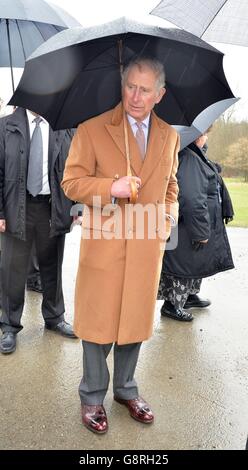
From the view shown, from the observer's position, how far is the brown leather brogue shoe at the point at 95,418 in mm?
2611

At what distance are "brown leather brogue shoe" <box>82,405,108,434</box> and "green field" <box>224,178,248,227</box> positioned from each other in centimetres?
799

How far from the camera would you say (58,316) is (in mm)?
3865

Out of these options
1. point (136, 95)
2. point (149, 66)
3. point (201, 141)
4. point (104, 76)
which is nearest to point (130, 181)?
point (136, 95)

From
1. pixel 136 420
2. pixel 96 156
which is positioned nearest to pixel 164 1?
pixel 96 156

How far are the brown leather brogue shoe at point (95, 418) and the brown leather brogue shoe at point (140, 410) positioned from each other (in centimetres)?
18

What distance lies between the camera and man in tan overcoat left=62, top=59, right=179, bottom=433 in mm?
2336

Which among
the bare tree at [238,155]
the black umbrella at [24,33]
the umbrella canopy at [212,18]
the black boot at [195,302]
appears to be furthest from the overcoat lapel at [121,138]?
the bare tree at [238,155]

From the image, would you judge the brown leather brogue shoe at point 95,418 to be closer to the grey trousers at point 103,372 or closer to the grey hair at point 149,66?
the grey trousers at point 103,372

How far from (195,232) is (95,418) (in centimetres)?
186

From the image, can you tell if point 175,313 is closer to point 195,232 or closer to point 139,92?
point 195,232

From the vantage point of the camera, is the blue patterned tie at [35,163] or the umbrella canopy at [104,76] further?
the blue patterned tie at [35,163]

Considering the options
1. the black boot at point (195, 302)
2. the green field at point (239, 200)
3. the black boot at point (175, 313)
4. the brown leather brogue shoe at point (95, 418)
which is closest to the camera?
the brown leather brogue shoe at point (95, 418)

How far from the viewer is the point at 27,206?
346 centimetres

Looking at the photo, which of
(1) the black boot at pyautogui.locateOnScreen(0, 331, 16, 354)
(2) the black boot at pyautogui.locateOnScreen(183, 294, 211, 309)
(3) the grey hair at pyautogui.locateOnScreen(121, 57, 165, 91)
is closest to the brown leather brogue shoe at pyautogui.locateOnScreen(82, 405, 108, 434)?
(1) the black boot at pyautogui.locateOnScreen(0, 331, 16, 354)
